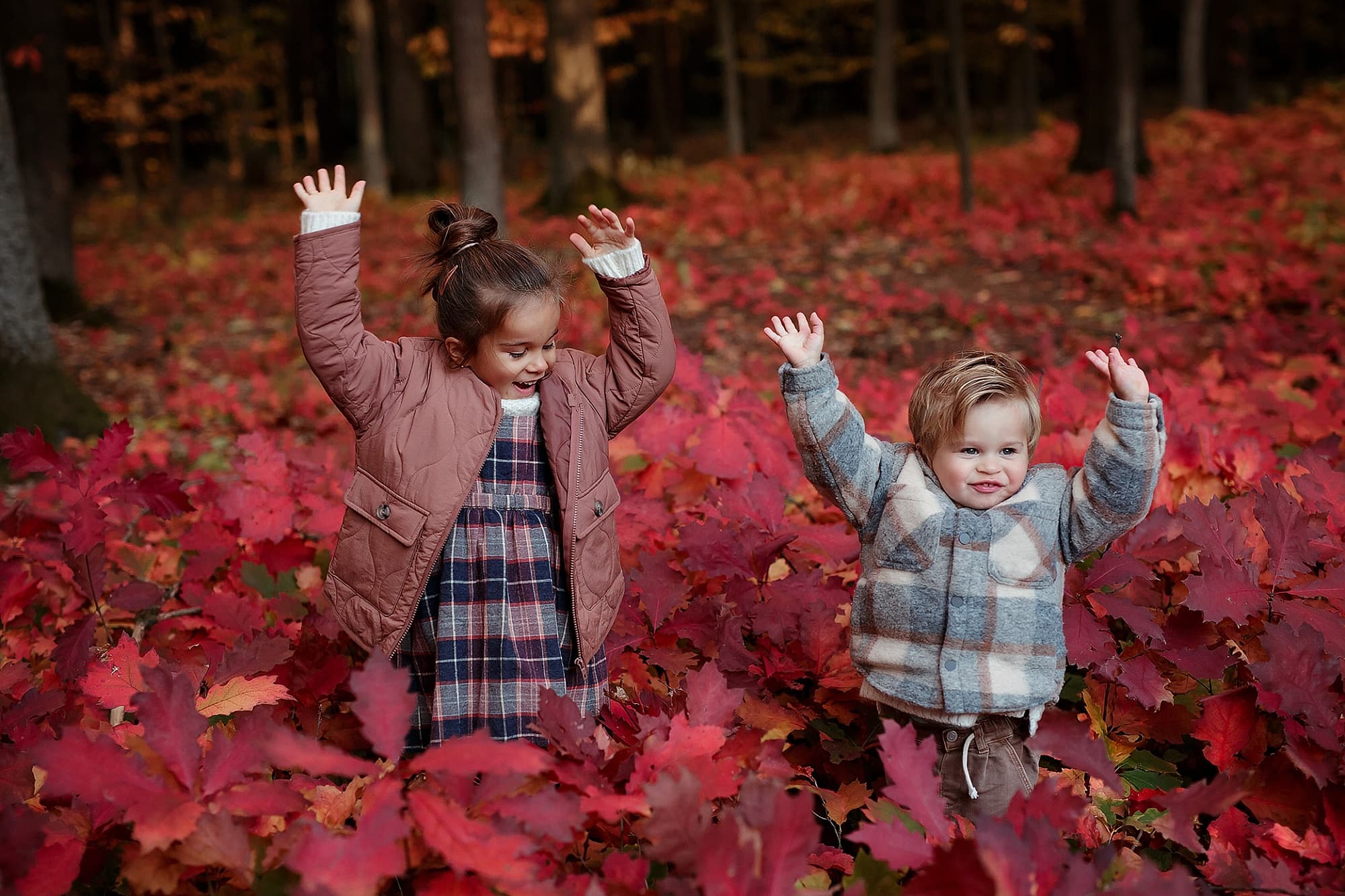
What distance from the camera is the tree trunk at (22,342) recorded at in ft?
16.3

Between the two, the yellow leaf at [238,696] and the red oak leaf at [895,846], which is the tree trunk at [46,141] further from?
the red oak leaf at [895,846]

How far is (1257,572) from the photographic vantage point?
222 cm

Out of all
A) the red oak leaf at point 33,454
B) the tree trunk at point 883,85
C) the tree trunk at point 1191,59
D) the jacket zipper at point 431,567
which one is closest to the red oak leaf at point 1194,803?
the jacket zipper at point 431,567

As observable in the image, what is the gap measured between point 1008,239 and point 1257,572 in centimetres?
784

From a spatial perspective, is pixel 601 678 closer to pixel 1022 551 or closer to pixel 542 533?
pixel 542 533

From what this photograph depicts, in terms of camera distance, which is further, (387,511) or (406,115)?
(406,115)

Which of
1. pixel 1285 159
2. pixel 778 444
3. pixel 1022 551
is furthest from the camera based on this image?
pixel 1285 159

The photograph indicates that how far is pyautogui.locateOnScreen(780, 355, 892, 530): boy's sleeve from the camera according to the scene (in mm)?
1953

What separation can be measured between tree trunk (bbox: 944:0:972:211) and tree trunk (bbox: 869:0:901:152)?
7914mm

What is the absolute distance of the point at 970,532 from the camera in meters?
1.93

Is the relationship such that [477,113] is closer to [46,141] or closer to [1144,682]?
[46,141]

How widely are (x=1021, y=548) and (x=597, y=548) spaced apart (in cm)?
88

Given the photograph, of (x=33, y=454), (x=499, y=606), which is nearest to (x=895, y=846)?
(x=499, y=606)

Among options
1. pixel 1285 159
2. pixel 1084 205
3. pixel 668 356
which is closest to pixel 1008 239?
pixel 1084 205
